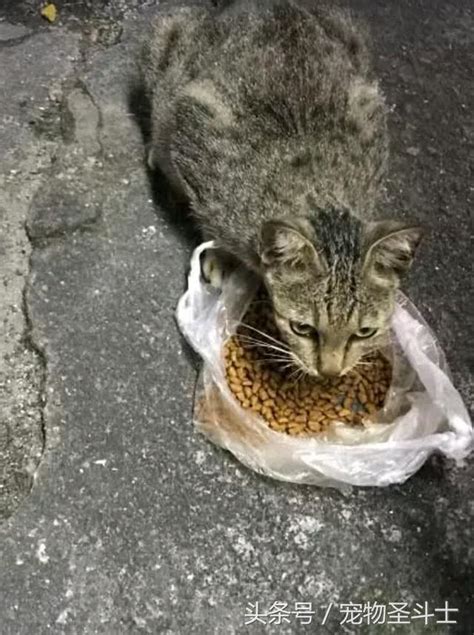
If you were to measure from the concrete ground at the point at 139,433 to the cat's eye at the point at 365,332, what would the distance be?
0.32 m

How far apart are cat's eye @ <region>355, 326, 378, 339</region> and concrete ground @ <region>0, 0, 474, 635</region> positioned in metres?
0.32

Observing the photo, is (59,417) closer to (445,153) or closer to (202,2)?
(445,153)

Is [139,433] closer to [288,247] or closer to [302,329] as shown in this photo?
[302,329]

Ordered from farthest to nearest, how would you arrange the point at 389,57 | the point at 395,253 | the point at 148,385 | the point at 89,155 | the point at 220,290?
1. the point at 389,57
2. the point at 89,155
3. the point at 220,290
4. the point at 148,385
5. the point at 395,253

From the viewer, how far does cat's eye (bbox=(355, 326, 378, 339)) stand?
192 centimetres

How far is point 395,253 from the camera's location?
1.79 m

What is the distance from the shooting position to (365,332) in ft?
6.34

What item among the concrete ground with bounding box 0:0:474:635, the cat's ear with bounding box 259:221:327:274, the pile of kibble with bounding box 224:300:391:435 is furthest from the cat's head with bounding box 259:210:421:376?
the concrete ground with bounding box 0:0:474:635

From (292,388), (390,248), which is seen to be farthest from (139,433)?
(390,248)

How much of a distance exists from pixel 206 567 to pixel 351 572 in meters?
0.30

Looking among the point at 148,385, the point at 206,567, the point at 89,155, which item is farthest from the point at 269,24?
the point at 206,567

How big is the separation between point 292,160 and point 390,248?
429 mm

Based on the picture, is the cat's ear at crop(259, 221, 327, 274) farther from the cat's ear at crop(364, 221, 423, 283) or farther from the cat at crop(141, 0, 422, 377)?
the cat's ear at crop(364, 221, 423, 283)

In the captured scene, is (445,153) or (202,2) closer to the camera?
(445,153)
